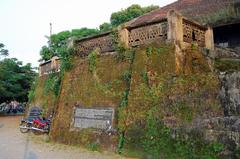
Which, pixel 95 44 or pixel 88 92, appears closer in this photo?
pixel 88 92

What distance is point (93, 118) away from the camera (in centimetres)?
1017

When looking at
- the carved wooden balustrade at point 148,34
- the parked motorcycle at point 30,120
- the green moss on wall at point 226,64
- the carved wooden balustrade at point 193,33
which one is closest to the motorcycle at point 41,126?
the parked motorcycle at point 30,120

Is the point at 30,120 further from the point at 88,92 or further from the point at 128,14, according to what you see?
the point at 128,14

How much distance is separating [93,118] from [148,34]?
348 centimetres

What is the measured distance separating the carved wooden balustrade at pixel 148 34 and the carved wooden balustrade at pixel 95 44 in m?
1.02

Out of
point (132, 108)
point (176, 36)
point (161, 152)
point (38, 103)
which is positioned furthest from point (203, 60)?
point (38, 103)

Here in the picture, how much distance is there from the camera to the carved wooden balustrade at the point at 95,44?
10977mm

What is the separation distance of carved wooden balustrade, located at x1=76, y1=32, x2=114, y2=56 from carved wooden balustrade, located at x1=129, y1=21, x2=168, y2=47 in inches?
40.3

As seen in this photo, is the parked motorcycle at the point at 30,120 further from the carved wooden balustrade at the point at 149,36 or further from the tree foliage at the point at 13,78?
the tree foliage at the point at 13,78

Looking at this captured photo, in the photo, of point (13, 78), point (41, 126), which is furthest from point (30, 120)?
point (13, 78)

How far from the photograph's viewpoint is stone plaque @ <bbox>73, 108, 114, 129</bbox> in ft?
31.7

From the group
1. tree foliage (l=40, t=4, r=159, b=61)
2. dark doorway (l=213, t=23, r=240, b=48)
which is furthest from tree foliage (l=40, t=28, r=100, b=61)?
dark doorway (l=213, t=23, r=240, b=48)

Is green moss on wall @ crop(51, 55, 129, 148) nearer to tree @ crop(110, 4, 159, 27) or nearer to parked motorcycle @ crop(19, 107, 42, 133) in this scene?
parked motorcycle @ crop(19, 107, 42, 133)

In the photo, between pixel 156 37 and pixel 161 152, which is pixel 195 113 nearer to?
pixel 161 152
